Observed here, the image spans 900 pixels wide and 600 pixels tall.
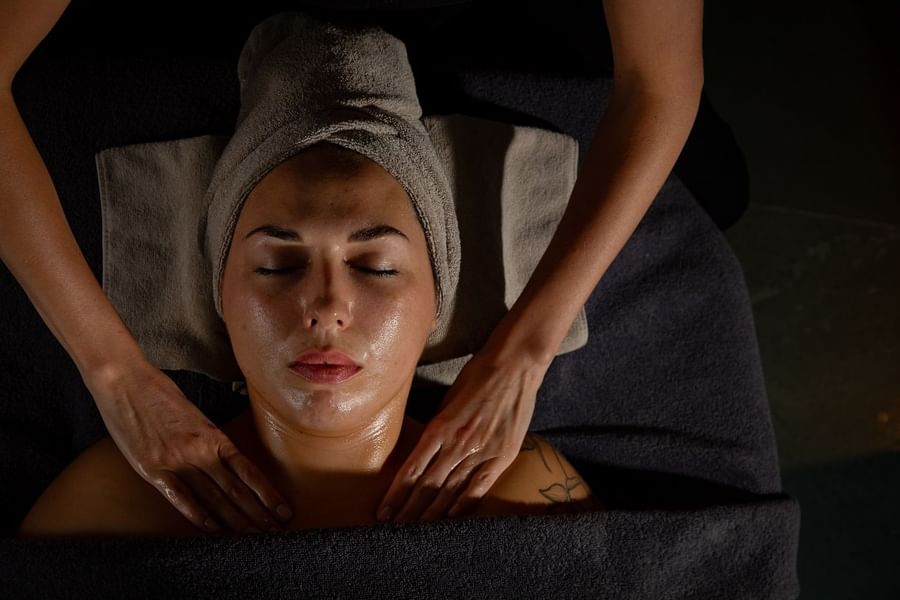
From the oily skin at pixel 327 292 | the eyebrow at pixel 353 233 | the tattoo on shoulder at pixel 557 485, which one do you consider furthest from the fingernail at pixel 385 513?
the eyebrow at pixel 353 233

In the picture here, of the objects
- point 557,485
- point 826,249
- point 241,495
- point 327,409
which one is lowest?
point 826,249

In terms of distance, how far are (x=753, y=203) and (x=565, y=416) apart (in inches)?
35.8

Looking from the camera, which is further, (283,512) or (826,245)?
(826,245)

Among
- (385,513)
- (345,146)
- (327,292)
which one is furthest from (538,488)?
(345,146)

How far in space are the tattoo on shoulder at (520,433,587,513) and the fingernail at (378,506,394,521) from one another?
244 mm

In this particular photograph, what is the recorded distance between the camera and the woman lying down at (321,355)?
4.02ft

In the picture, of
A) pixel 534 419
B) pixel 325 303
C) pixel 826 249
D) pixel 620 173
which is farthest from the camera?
pixel 826 249

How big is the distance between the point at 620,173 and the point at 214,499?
83 centimetres

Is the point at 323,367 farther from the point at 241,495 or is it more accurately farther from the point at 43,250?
the point at 43,250

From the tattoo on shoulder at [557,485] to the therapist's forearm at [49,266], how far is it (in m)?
0.66

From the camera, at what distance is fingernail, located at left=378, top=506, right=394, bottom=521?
1339mm

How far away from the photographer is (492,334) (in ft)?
4.73

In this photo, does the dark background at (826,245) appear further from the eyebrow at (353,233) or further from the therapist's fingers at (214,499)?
the therapist's fingers at (214,499)

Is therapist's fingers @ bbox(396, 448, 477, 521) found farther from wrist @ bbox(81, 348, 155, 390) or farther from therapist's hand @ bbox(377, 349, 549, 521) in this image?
wrist @ bbox(81, 348, 155, 390)
